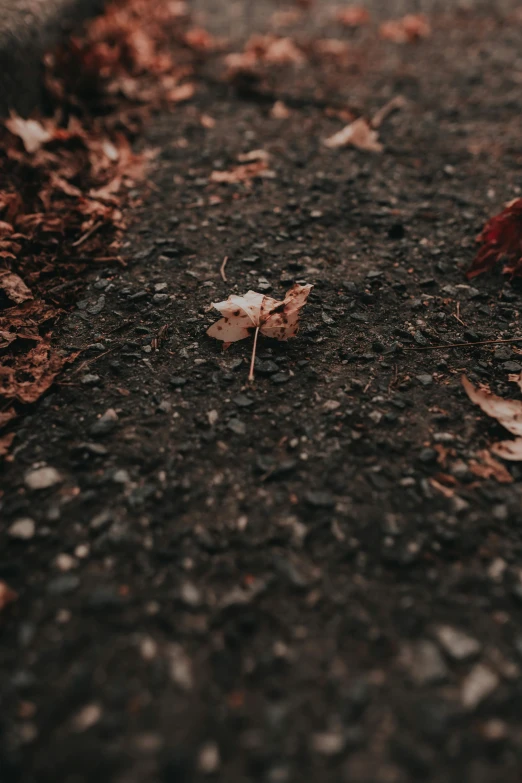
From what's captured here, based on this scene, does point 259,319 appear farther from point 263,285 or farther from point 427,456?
point 427,456

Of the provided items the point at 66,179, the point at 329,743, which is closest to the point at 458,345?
the point at 329,743

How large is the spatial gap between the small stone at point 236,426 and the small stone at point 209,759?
2.43 feet

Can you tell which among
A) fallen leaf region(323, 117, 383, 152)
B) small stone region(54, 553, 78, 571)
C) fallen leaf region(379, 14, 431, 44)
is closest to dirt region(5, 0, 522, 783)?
small stone region(54, 553, 78, 571)

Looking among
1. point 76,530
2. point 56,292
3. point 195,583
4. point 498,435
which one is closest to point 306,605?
point 195,583

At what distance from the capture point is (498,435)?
1475 mm

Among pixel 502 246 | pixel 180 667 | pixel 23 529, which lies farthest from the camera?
pixel 502 246

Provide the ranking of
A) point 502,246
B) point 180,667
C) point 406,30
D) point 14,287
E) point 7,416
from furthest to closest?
point 406,30
point 502,246
point 14,287
point 7,416
point 180,667

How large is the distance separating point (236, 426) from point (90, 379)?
1.61 feet

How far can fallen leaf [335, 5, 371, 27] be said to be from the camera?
4742 millimetres

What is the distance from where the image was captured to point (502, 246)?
2076 mm

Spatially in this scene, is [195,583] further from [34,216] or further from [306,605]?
[34,216]

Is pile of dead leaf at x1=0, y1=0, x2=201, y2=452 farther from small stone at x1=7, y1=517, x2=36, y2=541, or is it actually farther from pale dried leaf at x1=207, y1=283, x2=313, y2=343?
pale dried leaf at x1=207, y1=283, x2=313, y2=343

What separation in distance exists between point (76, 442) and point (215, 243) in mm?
1119

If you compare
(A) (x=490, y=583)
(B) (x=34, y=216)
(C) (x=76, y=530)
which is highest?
(B) (x=34, y=216)
